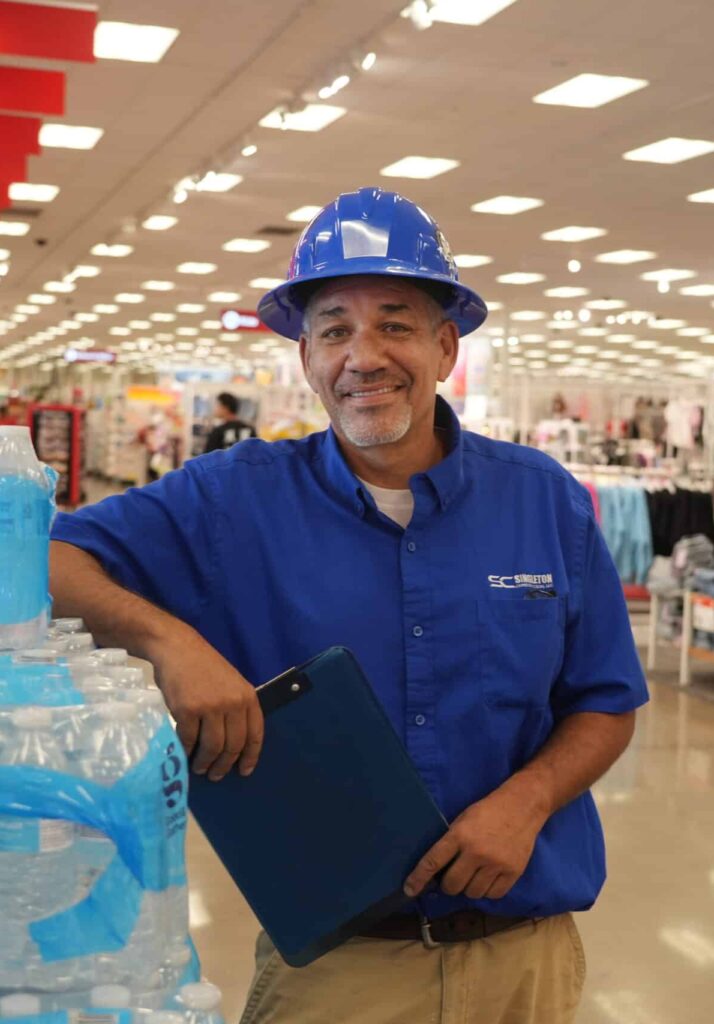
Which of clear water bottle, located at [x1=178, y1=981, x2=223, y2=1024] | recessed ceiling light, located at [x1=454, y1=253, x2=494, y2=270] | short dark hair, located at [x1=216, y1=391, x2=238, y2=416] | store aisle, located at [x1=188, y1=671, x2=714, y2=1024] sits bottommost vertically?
store aisle, located at [x1=188, y1=671, x2=714, y2=1024]

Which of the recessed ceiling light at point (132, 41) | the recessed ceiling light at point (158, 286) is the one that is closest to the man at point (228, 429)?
the recessed ceiling light at point (132, 41)

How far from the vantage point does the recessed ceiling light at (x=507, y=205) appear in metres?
13.4

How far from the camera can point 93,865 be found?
1.03 m

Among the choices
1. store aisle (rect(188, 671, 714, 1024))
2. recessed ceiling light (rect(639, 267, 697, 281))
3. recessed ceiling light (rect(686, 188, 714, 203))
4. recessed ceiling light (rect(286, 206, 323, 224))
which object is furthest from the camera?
recessed ceiling light (rect(639, 267, 697, 281))

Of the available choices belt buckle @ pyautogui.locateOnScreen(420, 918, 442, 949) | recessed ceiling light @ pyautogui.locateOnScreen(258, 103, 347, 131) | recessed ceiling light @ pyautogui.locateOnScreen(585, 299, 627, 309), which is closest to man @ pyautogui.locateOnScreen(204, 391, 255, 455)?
recessed ceiling light @ pyautogui.locateOnScreen(258, 103, 347, 131)

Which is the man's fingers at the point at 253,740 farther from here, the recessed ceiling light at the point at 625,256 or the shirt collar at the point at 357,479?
the recessed ceiling light at the point at 625,256

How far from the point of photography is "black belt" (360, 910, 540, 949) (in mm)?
1795

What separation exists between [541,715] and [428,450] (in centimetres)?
45

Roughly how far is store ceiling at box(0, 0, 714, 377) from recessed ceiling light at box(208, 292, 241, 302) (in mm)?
2396

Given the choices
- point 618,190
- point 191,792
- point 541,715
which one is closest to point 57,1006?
point 191,792

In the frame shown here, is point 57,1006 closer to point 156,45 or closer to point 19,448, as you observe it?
point 19,448

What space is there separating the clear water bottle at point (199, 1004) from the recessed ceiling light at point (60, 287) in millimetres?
22414

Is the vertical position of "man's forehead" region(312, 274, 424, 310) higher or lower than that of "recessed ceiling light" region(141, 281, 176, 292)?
lower

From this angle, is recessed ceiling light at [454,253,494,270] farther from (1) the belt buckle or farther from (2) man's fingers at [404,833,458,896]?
(2) man's fingers at [404,833,458,896]
